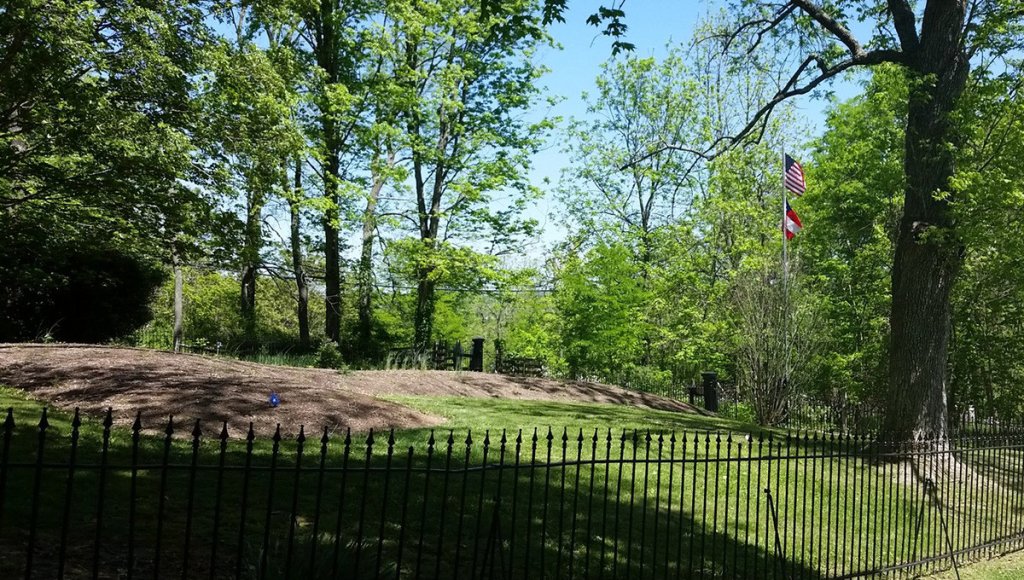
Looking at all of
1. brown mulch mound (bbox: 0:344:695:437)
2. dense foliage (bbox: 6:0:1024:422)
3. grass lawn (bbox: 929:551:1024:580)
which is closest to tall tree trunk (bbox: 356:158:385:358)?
dense foliage (bbox: 6:0:1024:422)

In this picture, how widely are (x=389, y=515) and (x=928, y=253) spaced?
10.3 metres

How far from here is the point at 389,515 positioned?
22.5ft

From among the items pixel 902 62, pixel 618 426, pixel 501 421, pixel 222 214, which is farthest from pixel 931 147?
pixel 222 214

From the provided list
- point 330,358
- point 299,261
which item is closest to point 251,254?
point 330,358

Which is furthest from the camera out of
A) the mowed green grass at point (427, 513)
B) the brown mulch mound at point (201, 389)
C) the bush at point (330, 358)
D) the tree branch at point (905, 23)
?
the bush at point (330, 358)

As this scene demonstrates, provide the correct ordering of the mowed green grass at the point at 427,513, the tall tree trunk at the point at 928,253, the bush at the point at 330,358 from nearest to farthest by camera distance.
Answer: the mowed green grass at the point at 427,513 → the tall tree trunk at the point at 928,253 → the bush at the point at 330,358

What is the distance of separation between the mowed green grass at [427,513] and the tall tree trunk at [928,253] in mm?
2121

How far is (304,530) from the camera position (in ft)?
19.7

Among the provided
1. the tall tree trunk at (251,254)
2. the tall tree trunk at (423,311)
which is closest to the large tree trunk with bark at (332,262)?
the tall tree trunk at (251,254)

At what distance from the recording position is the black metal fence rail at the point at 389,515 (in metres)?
4.30

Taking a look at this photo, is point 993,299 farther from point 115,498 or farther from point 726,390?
point 115,498

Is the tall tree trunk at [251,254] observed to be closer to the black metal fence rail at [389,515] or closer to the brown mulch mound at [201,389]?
the brown mulch mound at [201,389]

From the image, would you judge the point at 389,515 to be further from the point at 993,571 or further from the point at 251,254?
the point at 251,254

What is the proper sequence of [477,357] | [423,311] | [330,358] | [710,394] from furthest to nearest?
[423,311] < [477,357] < [710,394] < [330,358]
